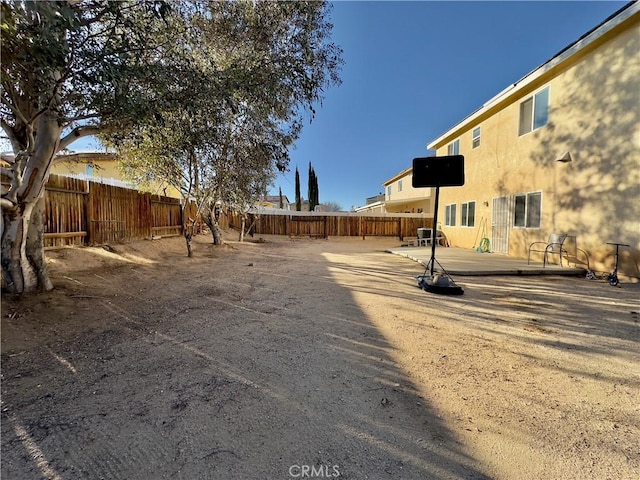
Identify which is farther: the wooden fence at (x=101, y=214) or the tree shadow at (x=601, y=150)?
the tree shadow at (x=601, y=150)

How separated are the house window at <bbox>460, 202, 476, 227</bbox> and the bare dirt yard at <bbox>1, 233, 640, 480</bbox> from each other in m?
7.94

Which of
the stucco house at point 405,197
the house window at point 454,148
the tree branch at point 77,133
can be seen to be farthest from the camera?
the stucco house at point 405,197

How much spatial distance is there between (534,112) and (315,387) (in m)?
10.8

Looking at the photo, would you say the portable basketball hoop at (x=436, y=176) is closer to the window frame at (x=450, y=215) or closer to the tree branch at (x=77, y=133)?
the tree branch at (x=77, y=133)

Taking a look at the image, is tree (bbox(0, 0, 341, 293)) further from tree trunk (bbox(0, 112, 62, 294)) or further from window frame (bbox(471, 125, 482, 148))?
window frame (bbox(471, 125, 482, 148))

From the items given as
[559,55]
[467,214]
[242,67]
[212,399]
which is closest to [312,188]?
[467,214]

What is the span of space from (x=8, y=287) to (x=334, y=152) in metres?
30.5

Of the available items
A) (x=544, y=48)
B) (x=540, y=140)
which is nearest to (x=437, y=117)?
(x=544, y=48)

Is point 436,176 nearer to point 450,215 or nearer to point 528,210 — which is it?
point 528,210

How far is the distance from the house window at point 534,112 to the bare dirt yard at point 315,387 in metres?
6.25

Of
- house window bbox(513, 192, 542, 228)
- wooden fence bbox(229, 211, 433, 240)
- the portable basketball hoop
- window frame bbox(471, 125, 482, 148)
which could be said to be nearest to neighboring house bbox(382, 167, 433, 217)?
wooden fence bbox(229, 211, 433, 240)

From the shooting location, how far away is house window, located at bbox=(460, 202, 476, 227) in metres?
12.6

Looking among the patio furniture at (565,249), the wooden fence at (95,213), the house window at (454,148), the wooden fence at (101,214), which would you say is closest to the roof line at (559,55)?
the house window at (454,148)

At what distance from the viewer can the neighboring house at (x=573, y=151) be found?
646 cm
